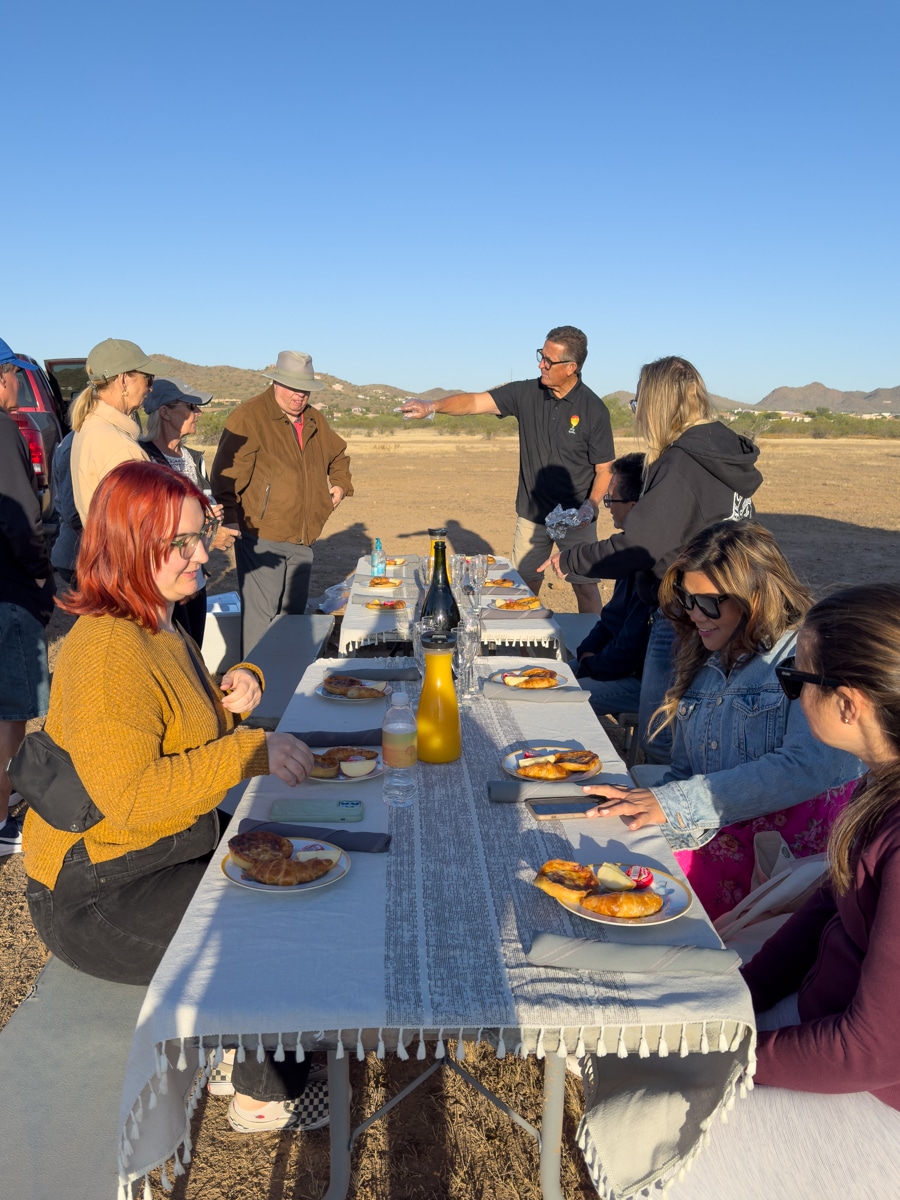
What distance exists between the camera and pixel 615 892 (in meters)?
1.64

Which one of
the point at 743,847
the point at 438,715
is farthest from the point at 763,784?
the point at 438,715

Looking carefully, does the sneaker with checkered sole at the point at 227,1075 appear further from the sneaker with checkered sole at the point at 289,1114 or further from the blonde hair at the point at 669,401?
the blonde hair at the point at 669,401

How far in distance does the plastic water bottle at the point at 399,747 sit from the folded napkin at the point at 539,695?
0.69 meters

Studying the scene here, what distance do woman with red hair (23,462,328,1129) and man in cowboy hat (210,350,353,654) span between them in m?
3.74

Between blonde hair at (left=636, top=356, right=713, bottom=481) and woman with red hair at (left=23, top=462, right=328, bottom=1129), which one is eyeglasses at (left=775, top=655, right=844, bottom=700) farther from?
blonde hair at (left=636, top=356, right=713, bottom=481)

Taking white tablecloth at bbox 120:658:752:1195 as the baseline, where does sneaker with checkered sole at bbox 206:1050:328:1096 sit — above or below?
below

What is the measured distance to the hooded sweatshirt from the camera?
382 cm

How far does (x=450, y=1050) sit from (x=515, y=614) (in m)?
2.95

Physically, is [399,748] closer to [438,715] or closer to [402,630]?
[438,715]

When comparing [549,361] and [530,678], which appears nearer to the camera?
[530,678]

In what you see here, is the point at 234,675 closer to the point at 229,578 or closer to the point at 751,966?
the point at 751,966

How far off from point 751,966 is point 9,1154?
4.94 ft

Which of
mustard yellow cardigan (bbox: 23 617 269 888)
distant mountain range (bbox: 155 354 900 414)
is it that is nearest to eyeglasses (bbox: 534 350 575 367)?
mustard yellow cardigan (bbox: 23 617 269 888)

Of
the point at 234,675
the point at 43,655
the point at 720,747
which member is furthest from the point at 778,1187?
the point at 43,655
